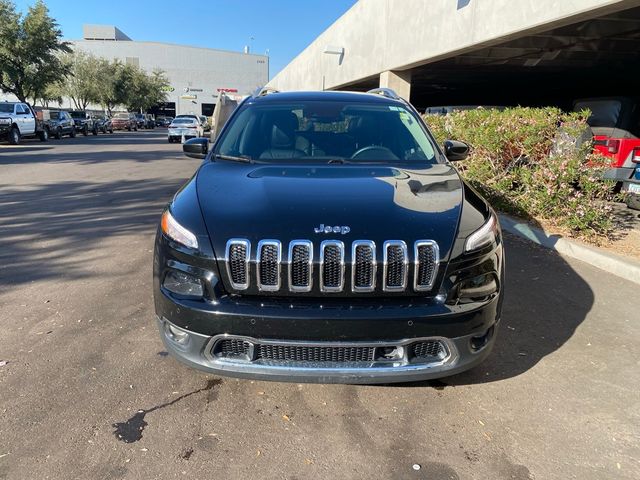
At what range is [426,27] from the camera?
565 inches

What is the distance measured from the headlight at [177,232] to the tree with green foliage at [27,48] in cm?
3202

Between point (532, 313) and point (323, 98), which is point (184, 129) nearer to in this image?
point (323, 98)

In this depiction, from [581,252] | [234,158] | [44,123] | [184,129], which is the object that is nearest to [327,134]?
[234,158]

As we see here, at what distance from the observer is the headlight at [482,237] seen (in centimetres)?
273

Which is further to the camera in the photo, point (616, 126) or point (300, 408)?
point (616, 126)

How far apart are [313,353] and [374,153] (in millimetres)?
1955

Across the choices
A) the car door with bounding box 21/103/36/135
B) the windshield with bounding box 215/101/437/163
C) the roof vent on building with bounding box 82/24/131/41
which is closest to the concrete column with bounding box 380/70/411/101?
the windshield with bounding box 215/101/437/163

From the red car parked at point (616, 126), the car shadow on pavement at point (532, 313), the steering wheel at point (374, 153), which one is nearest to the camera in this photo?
the car shadow on pavement at point (532, 313)

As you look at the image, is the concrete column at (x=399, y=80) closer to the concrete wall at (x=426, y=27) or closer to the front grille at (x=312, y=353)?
the concrete wall at (x=426, y=27)

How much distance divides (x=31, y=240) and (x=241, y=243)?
4.93 meters

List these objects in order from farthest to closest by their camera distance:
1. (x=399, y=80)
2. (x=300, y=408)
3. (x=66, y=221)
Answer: (x=399, y=80) → (x=66, y=221) → (x=300, y=408)

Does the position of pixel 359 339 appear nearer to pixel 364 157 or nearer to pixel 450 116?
pixel 364 157

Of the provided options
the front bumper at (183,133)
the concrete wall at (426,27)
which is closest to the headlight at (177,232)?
the concrete wall at (426,27)

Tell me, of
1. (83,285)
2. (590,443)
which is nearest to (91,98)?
(83,285)
